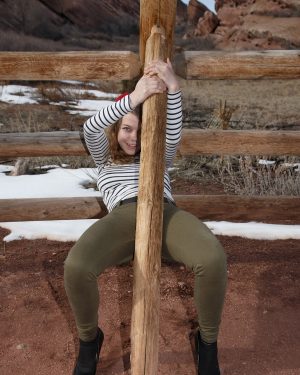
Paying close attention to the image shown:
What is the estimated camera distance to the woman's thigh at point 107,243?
2.13 metres

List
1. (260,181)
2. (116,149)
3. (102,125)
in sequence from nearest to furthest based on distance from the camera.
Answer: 1. (102,125)
2. (116,149)
3. (260,181)

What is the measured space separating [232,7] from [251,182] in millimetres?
35751

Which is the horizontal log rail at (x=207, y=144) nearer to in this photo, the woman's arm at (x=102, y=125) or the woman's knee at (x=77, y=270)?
the woman's arm at (x=102, y=125)

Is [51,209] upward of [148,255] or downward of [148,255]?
downward

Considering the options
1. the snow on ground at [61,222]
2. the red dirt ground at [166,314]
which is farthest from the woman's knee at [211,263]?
the snow on ground at [61,222]

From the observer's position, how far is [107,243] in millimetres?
2223

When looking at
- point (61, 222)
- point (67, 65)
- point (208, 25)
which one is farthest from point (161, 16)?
point (208, 25)

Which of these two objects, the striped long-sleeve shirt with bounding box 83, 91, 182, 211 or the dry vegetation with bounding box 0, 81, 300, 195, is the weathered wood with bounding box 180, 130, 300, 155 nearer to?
the dry vegetation with bounding box 0, 81, 300, 195

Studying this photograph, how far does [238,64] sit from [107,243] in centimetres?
147

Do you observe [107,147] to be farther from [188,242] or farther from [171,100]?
[188,242]

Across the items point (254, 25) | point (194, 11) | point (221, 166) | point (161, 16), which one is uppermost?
point (161, 16)

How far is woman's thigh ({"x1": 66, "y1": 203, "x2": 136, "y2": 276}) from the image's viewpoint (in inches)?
83.9

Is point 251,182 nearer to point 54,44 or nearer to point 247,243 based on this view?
point 247,243

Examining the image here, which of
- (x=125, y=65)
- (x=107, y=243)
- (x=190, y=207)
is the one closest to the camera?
(x=107, y=243)
